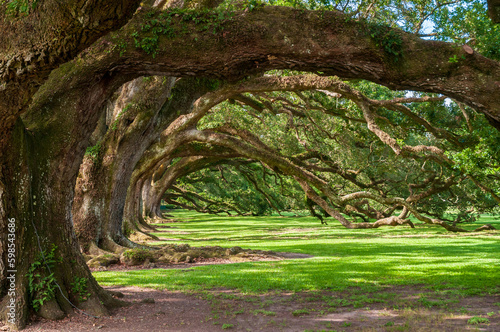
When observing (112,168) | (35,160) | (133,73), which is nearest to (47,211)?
(35,160)

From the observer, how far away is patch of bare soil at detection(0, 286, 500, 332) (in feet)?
16.8

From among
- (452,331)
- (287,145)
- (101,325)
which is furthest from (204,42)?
(287,145)

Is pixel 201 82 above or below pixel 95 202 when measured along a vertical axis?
above

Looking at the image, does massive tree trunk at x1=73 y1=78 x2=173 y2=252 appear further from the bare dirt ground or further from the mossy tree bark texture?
the mossy tree bark texture

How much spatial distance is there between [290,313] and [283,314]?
0.11m

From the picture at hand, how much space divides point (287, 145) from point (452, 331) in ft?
55.4

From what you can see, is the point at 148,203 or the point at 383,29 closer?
the point at 383,29

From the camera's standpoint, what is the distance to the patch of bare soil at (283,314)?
5125 millimetres

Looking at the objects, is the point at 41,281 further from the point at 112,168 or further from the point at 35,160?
the point at 112,168

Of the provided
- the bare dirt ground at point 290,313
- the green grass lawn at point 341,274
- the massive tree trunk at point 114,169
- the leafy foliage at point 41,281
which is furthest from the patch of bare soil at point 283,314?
the massive tree trunk at point 114,169

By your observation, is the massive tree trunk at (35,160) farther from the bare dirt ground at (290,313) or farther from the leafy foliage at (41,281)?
the bare dirt ground at (290,313)

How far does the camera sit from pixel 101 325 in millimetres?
5238

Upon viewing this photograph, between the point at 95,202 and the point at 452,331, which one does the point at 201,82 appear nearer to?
the point at 95,202

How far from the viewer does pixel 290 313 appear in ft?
19.1
